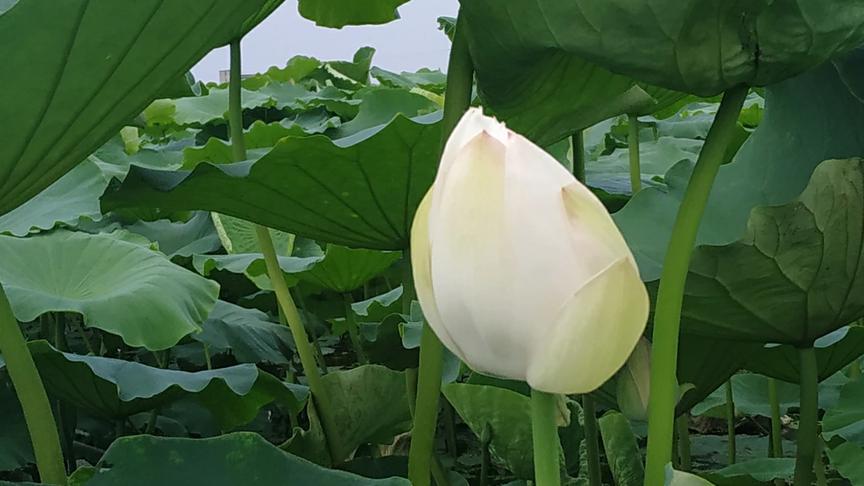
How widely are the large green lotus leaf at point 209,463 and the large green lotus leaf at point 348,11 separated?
54 centimetres

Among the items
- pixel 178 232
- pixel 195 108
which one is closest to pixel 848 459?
pixel 178 232

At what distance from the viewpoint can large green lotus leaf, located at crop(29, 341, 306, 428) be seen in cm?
82

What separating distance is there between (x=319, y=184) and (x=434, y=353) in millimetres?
213

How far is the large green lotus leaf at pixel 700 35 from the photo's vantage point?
44 centimetres

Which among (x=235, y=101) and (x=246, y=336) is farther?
(x=246, y=336)

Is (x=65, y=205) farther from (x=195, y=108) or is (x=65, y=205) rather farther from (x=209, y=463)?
(x=195, y=108)

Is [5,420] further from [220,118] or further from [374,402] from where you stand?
[220,118]

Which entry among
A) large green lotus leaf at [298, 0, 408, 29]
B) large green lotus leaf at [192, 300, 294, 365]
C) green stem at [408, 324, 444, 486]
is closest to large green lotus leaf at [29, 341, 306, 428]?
large green lotus leaf at [192, 300, 294, 365]

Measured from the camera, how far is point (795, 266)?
60 cm

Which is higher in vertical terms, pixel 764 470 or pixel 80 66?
pixel 80 66

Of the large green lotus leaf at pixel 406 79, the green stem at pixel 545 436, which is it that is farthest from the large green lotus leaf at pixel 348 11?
the large green lotus leaf at pixel 406 79

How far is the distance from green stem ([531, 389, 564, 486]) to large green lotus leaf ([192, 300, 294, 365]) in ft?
2.62

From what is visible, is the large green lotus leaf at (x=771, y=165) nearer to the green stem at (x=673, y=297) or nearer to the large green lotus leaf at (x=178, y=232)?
the green stem at (x=673, y=297)

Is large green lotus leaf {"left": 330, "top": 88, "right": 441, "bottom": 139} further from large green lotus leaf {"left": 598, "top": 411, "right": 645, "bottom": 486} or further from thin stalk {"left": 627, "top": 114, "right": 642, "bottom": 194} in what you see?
large green lotus leaf {"left": 598, "top": 411, "right": 645, "bottom": 486}
